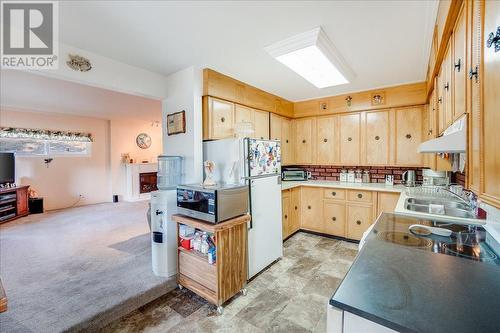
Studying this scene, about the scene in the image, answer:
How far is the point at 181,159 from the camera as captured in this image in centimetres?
283

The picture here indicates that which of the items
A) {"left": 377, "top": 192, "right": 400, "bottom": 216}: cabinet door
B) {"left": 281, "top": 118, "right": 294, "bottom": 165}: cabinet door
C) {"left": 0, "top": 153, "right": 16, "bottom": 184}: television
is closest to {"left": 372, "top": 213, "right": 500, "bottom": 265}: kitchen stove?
{"left": 377, "top": 192, "right": 400, "bottom": 216}: cabinet door

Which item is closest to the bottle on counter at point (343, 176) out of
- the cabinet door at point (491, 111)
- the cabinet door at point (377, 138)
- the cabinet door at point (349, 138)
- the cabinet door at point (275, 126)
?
the cabinet door at point (349, 138)

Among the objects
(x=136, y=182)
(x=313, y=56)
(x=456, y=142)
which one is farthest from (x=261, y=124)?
(x=136, y=182)

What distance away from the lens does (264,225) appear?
273 cm

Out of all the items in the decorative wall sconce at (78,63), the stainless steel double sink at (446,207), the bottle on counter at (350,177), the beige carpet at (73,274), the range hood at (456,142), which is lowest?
the beige carpet at (73,274)

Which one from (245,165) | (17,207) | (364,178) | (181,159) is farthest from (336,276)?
(17,207)

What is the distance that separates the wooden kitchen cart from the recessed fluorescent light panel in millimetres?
1723

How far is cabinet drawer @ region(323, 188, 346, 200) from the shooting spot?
11.9ft

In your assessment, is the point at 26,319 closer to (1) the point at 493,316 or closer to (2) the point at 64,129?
(1) the point at 493,316

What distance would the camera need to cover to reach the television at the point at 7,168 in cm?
471

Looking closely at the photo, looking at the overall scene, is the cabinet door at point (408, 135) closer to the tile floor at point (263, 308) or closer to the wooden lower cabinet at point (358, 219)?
the wooden lower cabinet at point (358, 219)

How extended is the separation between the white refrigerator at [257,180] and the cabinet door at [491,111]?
190 centimetres

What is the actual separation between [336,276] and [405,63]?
A: 266 cm

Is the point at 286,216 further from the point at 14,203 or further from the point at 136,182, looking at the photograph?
the point at 14,203
